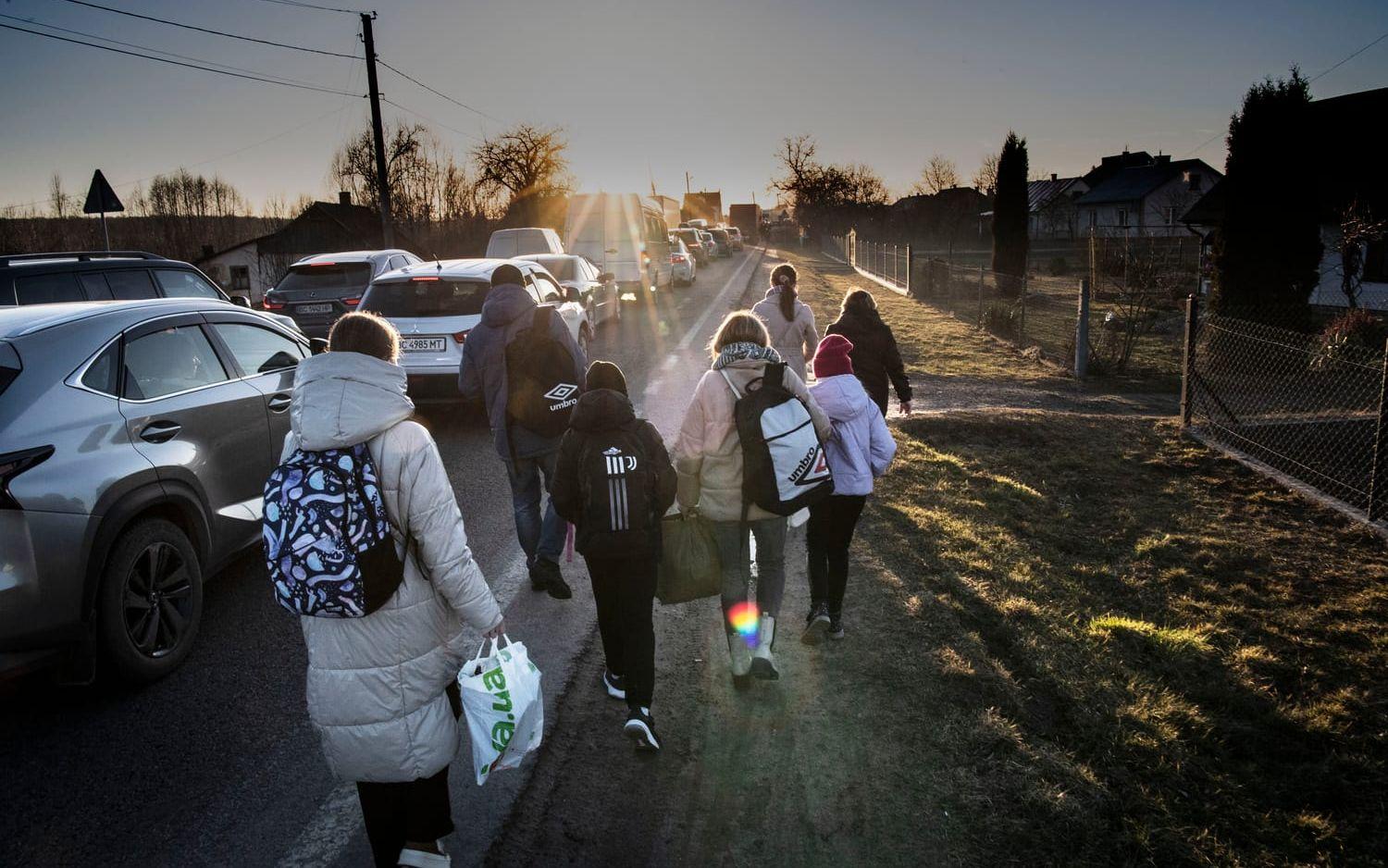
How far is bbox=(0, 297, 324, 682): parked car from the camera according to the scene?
365cm

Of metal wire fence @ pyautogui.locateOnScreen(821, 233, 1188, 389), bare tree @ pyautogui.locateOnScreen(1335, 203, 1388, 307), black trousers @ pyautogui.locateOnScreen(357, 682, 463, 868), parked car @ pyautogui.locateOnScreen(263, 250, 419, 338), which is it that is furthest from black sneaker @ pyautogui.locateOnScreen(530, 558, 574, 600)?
bare tree @ pyautogui.locateOnScreen(1335, 203, 1388, 307)

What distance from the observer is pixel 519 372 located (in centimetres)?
500

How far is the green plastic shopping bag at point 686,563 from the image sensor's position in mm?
3859

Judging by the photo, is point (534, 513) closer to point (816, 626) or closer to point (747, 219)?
point (816, 626)

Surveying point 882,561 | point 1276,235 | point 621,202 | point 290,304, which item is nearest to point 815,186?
point 621,202

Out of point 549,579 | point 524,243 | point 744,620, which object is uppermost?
point 524,243

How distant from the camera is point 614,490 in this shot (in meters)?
3.44

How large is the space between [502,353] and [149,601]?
2256mm

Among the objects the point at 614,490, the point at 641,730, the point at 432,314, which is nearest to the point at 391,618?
the point at 614,490

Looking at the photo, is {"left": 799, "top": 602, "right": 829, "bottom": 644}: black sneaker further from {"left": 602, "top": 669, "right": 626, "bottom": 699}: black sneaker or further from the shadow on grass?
{"left": 602, "top": 669, "right": 626, "bottom": 699}: black sneaker

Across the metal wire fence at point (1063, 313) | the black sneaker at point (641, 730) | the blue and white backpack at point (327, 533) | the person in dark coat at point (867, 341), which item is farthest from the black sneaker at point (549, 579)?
the metal wire fence at point (1063, 313)

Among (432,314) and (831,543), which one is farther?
(432,314)

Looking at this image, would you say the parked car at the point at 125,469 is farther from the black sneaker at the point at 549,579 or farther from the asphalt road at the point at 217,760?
the black sneaker at the point at 549,579

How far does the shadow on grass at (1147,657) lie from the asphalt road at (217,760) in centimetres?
207
